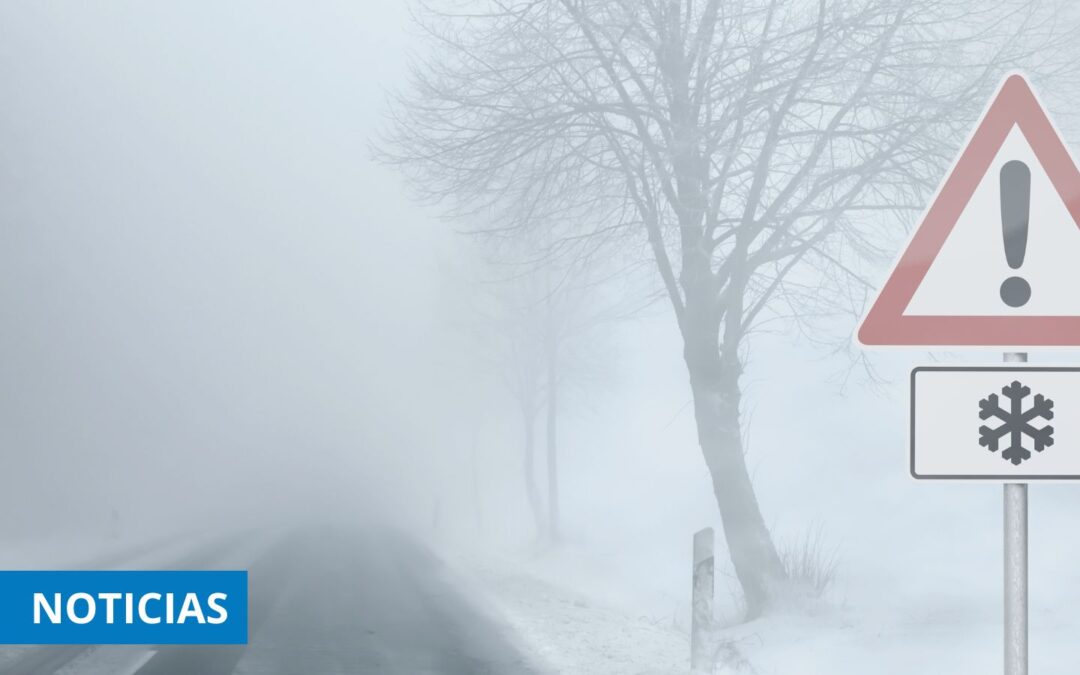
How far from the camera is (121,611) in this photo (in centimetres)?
1178

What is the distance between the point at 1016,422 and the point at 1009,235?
1.95 feet

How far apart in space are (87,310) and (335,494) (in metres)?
15.7

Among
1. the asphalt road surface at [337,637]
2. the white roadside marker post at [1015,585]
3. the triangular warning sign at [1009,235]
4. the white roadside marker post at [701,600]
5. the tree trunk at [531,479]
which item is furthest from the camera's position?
the tree trunk at [531,479]

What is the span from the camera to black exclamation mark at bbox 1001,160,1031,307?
3732 mm

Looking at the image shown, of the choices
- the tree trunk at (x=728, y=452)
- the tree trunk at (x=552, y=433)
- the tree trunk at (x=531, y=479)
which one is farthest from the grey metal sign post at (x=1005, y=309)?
the tree trunk at (x=531, y=479)

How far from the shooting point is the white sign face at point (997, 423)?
3.60m

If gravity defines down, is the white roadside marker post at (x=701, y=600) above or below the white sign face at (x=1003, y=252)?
below

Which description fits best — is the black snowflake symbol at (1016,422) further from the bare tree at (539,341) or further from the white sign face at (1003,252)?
the bare tree at (539,341)

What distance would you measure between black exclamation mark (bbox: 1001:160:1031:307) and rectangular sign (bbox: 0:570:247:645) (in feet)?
26.8

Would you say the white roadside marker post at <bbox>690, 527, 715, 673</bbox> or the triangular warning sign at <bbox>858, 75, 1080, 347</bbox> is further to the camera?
the white roadside marker post at <bbox>690, 527, 715, 673</bbox>

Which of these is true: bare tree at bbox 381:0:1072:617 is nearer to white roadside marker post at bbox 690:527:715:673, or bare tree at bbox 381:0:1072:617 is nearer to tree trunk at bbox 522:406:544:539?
white roadside marker post at bbox 690:527:715:673

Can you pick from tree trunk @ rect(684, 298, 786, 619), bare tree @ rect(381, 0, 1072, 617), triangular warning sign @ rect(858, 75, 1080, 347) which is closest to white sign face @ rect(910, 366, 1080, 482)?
triangular warning sign @ rect(858, 75, 1080, 347)

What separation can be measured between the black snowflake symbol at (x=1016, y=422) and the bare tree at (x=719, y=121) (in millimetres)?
8630

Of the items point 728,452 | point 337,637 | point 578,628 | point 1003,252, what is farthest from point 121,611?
point 1003,252
